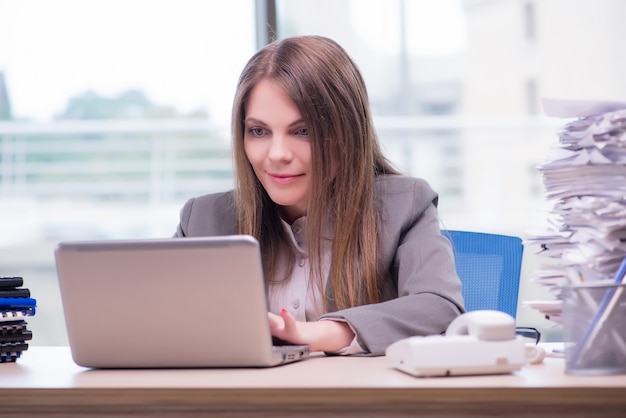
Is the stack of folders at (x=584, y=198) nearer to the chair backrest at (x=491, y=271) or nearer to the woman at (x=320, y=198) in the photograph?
the woman at (x=320, y=198)

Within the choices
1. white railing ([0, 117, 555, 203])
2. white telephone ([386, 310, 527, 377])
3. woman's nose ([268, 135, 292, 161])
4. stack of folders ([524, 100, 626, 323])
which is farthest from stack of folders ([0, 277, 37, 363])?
white railing ([0, 117, 555, 203])

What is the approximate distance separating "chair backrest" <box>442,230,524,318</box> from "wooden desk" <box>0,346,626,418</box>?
0.66 m

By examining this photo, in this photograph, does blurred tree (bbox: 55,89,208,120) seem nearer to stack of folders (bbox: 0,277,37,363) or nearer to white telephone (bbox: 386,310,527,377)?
stack of folders (bbox: 0,277,37,363)

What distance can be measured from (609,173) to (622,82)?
577 centimetres

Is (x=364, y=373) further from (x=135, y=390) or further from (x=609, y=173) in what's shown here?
(x=609, y=173)

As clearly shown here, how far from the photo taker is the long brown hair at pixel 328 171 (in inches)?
63.0

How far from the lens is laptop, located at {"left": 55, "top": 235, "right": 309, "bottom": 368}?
42.6 inches

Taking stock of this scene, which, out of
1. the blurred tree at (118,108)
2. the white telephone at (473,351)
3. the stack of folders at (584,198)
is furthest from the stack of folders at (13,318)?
the blurred tree at (118,108)

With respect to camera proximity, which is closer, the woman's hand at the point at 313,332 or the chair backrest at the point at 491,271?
the woman's hand at the point at 313,332

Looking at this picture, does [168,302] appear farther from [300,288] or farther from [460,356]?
[300,288]

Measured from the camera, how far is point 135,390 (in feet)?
3.26

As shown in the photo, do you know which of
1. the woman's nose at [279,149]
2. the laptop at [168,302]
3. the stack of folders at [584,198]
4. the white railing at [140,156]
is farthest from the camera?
the white railing at [140,156]

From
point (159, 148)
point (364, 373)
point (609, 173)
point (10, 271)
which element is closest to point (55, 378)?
point (364, 373)

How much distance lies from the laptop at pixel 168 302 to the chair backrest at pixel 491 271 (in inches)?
27.6
